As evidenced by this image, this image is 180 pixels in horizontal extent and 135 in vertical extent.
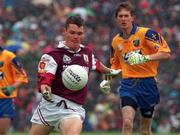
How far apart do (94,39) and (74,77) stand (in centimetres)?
1340

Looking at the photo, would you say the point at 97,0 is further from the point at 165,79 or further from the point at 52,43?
the point at 165,79

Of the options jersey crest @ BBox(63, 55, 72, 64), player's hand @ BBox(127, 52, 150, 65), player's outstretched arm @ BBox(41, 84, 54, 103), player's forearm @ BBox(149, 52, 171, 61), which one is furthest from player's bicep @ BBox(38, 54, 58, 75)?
player's forearm @ BBox(149, 52, 171, 61)

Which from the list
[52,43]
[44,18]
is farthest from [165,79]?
[44,18]

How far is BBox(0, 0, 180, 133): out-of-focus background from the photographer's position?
21328 mm

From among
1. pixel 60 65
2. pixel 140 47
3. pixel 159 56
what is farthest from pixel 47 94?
pixel 140 47

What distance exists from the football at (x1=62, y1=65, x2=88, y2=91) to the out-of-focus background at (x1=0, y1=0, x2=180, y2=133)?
33.8ft

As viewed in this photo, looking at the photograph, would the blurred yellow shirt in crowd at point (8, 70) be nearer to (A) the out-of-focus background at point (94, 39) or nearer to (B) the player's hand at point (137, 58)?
(B) the player's hand at point (137, 58)

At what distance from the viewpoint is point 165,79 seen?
22094 millimetres

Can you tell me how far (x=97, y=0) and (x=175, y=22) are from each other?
282 cm

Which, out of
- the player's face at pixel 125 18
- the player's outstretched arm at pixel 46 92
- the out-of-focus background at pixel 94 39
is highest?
the player's face at pixel 125 18

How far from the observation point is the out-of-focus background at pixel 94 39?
21328 mm

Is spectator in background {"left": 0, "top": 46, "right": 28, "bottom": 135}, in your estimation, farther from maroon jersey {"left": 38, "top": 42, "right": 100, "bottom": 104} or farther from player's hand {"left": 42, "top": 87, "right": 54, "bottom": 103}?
player's hand {"left": 42, "top": 87, "right": 54, "bottom": 103}

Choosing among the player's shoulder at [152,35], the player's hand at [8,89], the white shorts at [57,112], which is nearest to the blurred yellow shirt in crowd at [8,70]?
the player's hand at [8,89]

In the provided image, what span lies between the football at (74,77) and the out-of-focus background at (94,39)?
10311 millimetres
